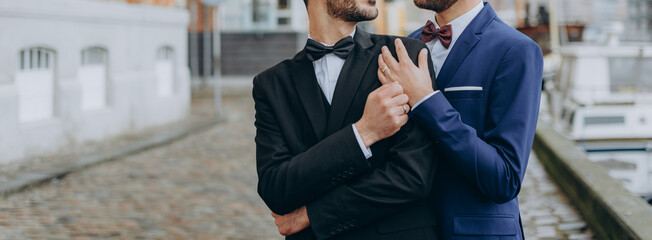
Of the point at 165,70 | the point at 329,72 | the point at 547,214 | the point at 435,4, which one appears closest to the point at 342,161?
the point at 329,72

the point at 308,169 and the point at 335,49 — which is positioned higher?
the point at 335,49

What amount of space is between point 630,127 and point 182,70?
32.4 ft

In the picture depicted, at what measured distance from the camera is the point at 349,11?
2.33m

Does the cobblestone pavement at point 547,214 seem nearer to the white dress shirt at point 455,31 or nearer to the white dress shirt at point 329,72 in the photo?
the white dress shirt at point 455,31

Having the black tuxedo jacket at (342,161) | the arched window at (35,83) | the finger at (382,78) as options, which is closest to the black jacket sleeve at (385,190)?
the black tuxedo jacket at (342,161)

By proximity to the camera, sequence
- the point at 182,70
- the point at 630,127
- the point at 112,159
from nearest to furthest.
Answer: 1. the point at 112,159
2. the point at 630,127
3. the point at 182,70

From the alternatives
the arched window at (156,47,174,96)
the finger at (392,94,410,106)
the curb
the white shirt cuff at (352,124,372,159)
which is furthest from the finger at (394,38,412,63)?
the arched window at (156,47,174,96)

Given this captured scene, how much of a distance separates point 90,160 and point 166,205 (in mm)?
2964

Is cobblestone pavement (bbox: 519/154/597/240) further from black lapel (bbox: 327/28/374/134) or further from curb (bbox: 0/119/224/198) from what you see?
curb (bbox: 0/119/224/198)

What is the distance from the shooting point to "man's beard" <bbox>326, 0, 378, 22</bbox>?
7.61 ft

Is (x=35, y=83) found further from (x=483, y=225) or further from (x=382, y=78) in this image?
(x=483, y=225)

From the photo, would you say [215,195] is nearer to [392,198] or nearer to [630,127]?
[392,198]

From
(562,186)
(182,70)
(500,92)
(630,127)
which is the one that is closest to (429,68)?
(500,92)

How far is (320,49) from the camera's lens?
2.35 m
